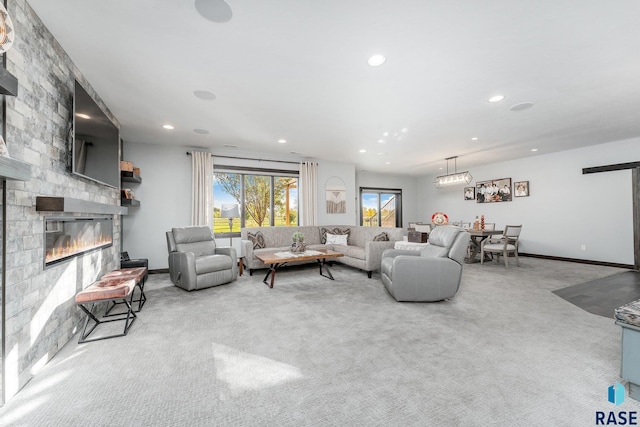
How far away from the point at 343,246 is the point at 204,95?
363cm

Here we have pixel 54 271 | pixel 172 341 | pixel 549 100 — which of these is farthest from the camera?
pixel 549 100

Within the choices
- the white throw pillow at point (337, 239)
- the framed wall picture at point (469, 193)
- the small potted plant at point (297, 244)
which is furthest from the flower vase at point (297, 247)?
the framed wall picture at point (469, 193)

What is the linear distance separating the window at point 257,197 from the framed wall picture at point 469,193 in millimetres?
5501

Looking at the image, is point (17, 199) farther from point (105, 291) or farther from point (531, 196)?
point (531, 196)

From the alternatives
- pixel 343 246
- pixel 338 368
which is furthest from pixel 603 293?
pixel 338 368

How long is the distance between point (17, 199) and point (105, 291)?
0.95 m

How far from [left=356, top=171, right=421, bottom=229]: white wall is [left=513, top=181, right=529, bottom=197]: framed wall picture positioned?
345 centimetres

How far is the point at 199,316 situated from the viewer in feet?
8.95

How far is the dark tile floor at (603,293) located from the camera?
290cm

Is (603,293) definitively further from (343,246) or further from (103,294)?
(103,294)

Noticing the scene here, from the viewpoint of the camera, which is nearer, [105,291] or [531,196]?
[105,291]

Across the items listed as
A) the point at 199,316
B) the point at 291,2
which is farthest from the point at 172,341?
the point at 291,2

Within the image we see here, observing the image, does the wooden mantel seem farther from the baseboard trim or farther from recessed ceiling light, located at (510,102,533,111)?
the baseboard trim

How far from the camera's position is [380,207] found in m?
9.36
